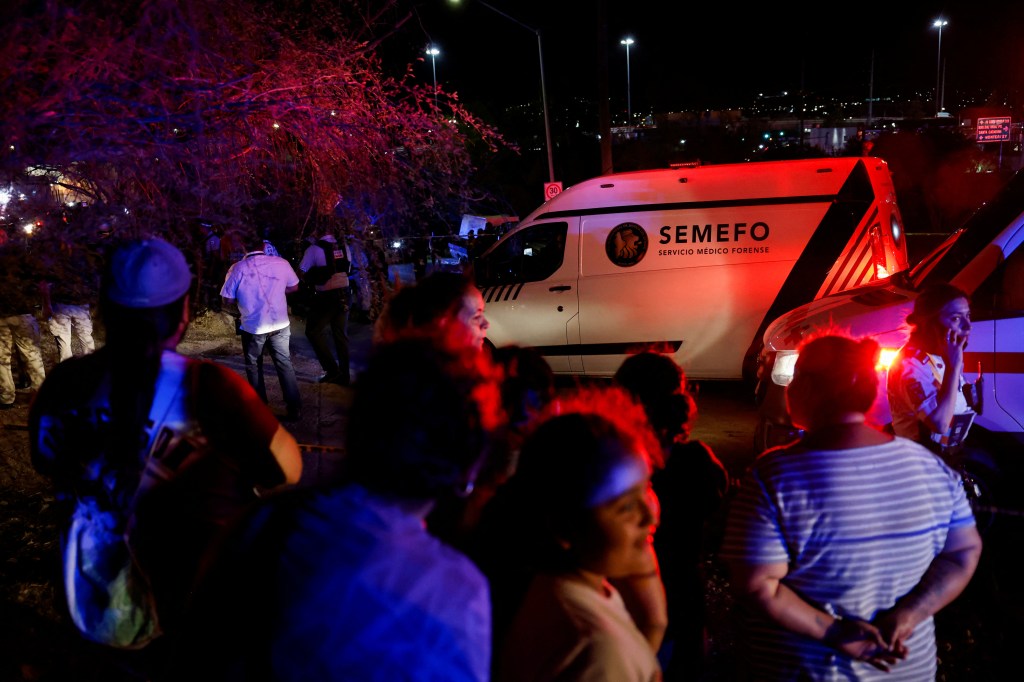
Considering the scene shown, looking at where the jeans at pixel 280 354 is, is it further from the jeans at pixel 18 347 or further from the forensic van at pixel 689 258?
the forensic van at pixel 689 258

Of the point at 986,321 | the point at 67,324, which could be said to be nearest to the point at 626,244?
the point at 986,321

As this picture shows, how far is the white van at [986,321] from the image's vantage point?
15.5ft

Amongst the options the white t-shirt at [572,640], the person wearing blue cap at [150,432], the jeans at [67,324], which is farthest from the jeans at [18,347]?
the white t-shirt at [572,640]

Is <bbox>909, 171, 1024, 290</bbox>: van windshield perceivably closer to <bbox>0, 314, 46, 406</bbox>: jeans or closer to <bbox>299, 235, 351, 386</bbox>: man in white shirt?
<bbox>299, 235, 351, 386</bbox>: man in white shirt

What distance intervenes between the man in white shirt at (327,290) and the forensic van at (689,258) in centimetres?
178

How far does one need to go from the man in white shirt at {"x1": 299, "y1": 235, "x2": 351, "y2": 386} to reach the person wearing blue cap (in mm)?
6318

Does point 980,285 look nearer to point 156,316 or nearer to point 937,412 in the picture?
point 937,412

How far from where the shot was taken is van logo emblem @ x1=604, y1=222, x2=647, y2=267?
8.69 metres

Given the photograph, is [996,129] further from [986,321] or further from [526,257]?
[986,321]

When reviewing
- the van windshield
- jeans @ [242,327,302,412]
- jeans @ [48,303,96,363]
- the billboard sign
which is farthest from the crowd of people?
the billboard sign

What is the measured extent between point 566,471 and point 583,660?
0.40 m

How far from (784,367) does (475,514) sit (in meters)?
4.23

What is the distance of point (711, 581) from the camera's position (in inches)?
177

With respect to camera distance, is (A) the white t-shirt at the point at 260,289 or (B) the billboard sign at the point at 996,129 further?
(B) the billboard sign at the point at 996,129
